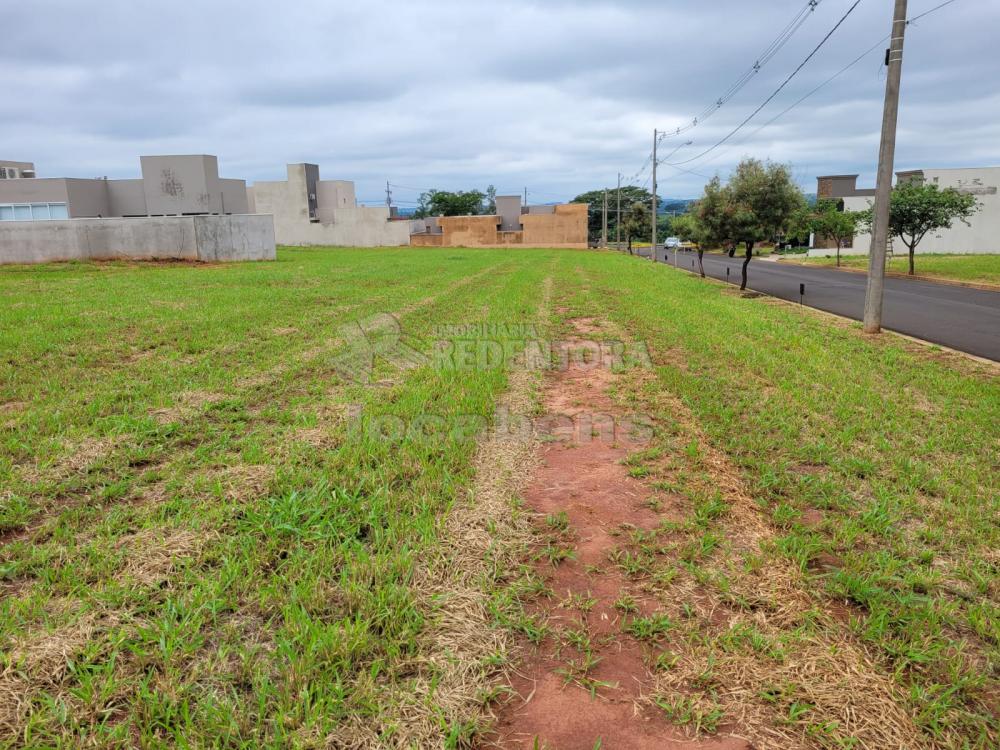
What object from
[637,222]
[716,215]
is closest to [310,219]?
[637,222]

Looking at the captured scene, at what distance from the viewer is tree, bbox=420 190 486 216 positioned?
348 ft

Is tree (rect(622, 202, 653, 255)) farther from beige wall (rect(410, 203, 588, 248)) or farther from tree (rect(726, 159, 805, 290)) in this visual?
tree (rect(726, 159, 805, 290))

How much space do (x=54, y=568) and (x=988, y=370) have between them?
35.1 feet

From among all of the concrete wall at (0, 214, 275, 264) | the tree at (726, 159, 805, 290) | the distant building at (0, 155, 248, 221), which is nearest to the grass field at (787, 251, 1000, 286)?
the tree at (726, 159, 805, 290)

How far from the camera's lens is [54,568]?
333cm

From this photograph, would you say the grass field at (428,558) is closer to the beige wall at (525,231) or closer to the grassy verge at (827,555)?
the grassy verge at (827,555)

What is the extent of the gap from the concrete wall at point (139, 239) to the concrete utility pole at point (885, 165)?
29311 mm

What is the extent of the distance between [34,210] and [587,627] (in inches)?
2127

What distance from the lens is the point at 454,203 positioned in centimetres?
10606

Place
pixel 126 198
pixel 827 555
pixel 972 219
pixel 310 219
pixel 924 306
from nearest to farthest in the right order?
pixel 827 555
pixel 924 306
pixel 972 219
pixel 126 198
pixel 310 219

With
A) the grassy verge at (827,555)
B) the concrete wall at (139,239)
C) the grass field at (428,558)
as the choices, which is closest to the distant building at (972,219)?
the concrete wall at (139,239)

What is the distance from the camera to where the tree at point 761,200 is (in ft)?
63.7

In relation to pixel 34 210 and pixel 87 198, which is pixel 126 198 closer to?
pixel 87 198

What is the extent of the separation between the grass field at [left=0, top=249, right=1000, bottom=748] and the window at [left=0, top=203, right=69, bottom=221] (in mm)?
45095
